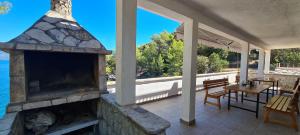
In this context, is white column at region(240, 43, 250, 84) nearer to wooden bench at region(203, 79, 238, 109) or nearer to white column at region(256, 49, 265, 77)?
wooden bench at region(203, 79, 238, 109)

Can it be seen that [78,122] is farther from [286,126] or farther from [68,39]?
[286,126]

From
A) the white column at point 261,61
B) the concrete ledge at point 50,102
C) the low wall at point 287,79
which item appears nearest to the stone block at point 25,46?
the concrete ledge at point 50,102

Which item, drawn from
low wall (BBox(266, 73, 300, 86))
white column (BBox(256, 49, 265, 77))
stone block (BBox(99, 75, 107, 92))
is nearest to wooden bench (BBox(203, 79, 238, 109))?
stone block (BBox(99, 75, 107, 92))

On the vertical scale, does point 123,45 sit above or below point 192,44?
below

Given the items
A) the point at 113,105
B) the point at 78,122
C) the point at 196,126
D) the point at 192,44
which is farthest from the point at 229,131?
the point at 78,122

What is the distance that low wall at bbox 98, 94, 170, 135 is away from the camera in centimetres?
129

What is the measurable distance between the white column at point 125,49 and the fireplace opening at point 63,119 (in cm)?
98

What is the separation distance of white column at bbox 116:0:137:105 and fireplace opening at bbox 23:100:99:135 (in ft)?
3.21

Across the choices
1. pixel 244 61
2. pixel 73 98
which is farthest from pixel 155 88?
pixel 244 61

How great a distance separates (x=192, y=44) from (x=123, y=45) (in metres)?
1.44

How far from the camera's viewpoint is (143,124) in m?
1.32

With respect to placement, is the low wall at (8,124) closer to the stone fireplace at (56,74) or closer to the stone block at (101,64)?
the stone fireplace at (56,74)

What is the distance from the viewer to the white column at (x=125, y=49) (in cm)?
164

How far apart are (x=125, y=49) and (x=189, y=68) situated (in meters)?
1.39
